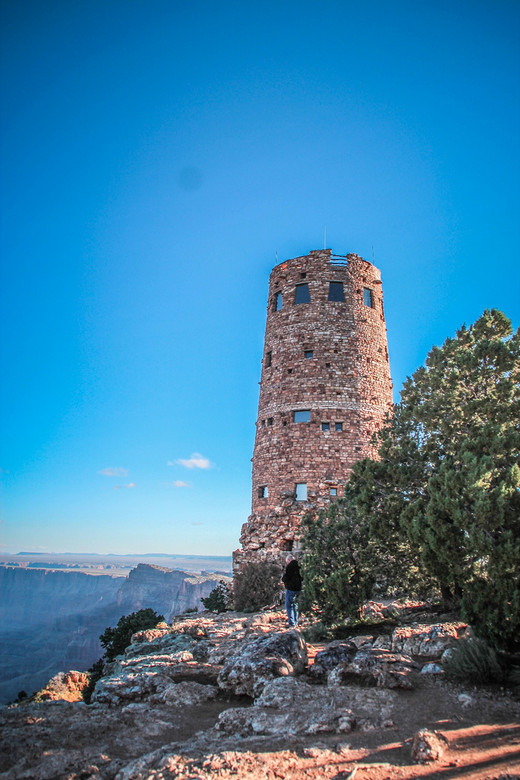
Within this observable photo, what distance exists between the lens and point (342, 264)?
91.8ft

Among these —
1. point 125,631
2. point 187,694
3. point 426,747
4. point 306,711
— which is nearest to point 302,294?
point 125,631

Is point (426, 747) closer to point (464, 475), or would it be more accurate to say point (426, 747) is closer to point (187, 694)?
point (187, 694)

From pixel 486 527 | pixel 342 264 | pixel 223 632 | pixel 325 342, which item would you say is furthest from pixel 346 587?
pixel 342 264

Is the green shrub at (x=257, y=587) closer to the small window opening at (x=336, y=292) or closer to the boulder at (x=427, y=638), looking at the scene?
the boulder at (x=427, y=638)

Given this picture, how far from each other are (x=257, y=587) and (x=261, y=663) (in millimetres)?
14076

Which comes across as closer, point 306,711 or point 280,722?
point 280,722

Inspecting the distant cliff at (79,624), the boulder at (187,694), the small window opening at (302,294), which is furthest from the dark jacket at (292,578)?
the distant cliff at (79,624)

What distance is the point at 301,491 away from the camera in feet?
77.9

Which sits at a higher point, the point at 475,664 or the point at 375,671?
the point at 475,664

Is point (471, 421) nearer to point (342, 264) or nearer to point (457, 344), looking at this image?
point (457, 344)

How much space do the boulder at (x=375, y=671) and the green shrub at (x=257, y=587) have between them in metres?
13.5

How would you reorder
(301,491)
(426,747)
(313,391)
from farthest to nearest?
1. (313,391)
2. (301,491)
3. (426,747)

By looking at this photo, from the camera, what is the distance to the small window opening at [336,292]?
88.6 ft

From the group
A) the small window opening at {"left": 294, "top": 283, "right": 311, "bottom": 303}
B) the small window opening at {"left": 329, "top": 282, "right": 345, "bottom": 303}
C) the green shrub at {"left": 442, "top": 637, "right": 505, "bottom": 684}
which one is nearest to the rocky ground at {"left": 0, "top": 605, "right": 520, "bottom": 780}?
the green shrub at {"left": 442, "top": 637, "right": 505, "bottom": 684}
